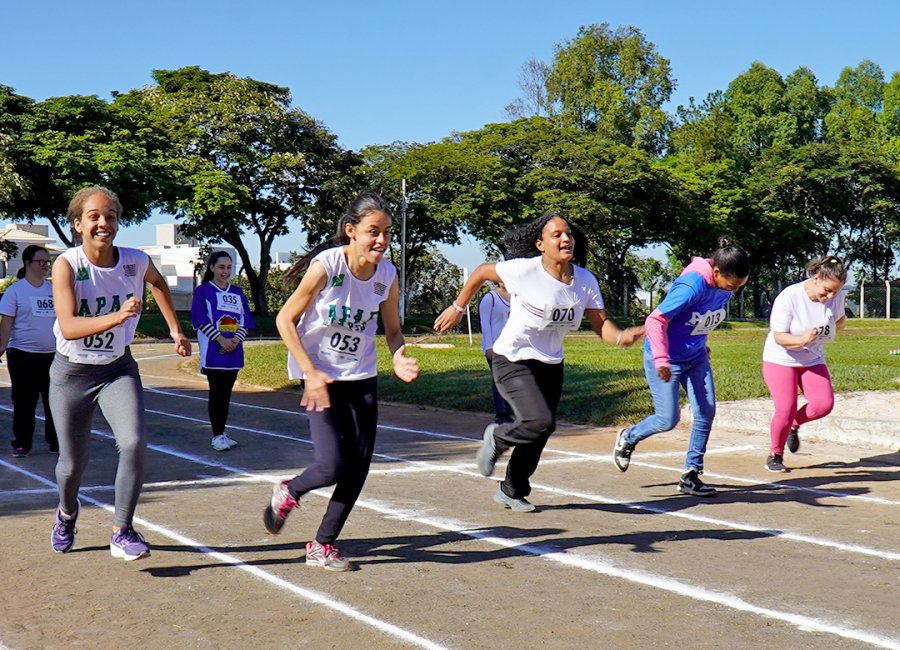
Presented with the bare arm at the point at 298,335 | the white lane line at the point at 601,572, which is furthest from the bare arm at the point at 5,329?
A: the bare arm at the point at 298,335

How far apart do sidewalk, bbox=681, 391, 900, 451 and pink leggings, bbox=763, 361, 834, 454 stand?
6.12 ft

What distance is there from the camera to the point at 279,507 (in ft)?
19.7

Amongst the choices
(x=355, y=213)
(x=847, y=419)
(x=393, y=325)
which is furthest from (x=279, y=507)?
(x=847, y=419)

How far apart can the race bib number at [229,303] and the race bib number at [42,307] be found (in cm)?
154

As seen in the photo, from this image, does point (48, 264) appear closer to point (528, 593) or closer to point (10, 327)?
point (10, 327)

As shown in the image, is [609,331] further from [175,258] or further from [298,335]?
[175,258]

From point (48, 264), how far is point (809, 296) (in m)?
6.71

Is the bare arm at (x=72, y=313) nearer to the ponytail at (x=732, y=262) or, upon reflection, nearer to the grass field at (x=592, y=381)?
the ponytail at (x=732, y=262)

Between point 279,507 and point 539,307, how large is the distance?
83.4 inches

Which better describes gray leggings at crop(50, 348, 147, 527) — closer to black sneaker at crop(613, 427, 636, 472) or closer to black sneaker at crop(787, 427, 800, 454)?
black sneaker at crop(613, 427, 636, 472)

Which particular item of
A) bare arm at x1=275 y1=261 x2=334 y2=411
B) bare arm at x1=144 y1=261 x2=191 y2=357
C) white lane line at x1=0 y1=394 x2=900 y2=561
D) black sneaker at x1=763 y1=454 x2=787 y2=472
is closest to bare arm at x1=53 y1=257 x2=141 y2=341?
bare arm at x1=144 y1=261 x2=191 y2=357

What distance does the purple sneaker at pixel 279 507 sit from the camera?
5.97 metres

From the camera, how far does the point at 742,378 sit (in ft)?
51.6

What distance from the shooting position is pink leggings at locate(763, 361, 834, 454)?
933cm
